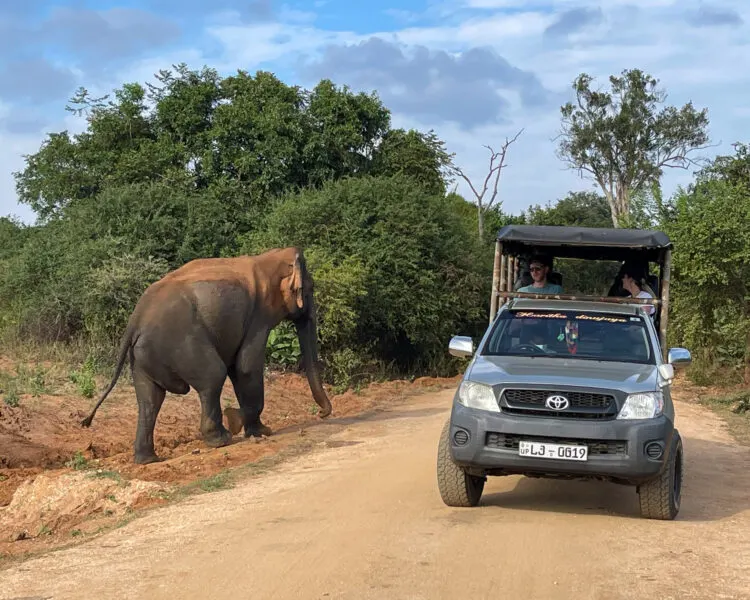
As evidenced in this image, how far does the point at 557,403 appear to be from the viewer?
8047mm

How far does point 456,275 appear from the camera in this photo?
24.8 metres

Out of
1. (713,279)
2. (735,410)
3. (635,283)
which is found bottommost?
(735,410)

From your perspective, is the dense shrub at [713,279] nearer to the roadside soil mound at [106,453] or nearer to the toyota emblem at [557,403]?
the roadside soil mound at [106,453]

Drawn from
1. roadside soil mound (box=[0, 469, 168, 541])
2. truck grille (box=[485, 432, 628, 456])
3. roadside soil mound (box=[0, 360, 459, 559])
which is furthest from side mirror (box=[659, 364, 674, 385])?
roadside soil mound (box=[0, 469, 168, 541])

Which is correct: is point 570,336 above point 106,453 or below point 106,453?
above

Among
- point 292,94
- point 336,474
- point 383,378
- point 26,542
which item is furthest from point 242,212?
point 26,542

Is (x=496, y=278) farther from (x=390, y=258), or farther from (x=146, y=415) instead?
(x=390, y=258)

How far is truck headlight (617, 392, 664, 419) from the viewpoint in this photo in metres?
7.99

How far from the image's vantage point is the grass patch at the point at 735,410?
15.0 m

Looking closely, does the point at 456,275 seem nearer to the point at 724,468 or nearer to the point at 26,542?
the point at 724,468

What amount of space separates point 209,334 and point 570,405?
5873 mm

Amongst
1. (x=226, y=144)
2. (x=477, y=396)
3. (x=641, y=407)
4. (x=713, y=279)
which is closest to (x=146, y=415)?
(x=477, y=396)

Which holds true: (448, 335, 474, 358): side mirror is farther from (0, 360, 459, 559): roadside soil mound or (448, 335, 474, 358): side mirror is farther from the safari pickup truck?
(0, 360, 459, 559): roadside soil mound

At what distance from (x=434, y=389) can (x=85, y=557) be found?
1423 cm
